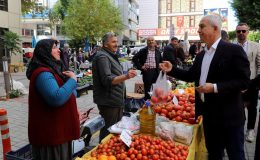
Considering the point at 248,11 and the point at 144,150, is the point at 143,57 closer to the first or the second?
the point at 144,150

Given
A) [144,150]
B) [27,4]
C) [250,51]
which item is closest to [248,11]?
[27,4]

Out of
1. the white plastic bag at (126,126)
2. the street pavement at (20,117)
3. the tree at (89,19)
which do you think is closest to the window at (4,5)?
the street pavement at (20,117)

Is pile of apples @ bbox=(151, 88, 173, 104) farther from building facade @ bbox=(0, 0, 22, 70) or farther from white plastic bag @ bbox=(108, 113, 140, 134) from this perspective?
building facade @ bbox=(0, 0, 22, 70)

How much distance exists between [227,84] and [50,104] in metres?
1.73

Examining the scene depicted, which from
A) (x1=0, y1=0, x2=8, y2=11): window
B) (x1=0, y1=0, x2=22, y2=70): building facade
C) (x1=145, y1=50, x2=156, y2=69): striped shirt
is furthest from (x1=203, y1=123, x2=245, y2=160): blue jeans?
(x1=0, y1=0, x2=8, y2=11): window

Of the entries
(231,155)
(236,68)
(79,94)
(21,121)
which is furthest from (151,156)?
(79,94)

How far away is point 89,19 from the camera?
1235 inches

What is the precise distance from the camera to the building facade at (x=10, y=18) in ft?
57.6

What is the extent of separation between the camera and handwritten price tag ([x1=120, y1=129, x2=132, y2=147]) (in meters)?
3.05

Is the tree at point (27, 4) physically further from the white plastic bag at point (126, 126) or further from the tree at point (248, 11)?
the white plastic bag at point (126, 126)

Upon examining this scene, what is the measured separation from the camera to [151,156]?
2.96m

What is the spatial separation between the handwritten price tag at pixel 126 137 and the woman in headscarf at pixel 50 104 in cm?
56

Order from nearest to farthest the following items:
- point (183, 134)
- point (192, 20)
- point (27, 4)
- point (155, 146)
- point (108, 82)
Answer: point (155, 146) < point (183, 134) < point (108, 82) < point (27, 4) < point (192, 20)

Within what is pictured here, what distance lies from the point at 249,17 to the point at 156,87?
25.2m
